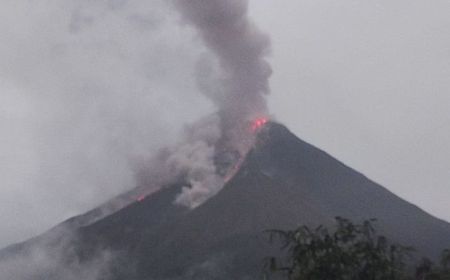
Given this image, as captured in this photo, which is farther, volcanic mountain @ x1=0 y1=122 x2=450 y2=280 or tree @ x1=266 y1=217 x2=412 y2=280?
volcanic mountain @ x1=0 y1=122 x2=450 y2=280

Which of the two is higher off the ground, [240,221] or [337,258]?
[240,221]

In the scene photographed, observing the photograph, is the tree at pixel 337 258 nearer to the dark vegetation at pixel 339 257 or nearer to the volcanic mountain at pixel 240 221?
the dark vegetation at pixel 339 257

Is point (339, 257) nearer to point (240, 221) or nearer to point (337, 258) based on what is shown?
point (337, 258)

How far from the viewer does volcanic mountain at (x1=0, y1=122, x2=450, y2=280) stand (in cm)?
10500

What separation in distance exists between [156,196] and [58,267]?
44.9 feet

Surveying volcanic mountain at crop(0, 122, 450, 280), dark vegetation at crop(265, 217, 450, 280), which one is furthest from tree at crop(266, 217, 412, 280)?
volcanic mountain at crop(0, 122, 450, 280)

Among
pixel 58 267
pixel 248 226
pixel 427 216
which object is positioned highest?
pixel 427 216

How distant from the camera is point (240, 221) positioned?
4459 inches

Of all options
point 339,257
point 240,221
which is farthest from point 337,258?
point 240,221

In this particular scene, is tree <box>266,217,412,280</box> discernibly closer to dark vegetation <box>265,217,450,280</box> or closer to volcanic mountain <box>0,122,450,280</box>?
dark vegetation <box>265,217,450,280</box>

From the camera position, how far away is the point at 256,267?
9800 cm

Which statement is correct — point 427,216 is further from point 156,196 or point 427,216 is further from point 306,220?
point 156,196

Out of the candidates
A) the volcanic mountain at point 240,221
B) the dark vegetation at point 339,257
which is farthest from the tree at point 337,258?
the volcanic mountain at point 240,221

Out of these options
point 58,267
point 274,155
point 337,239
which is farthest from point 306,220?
point 337,239
